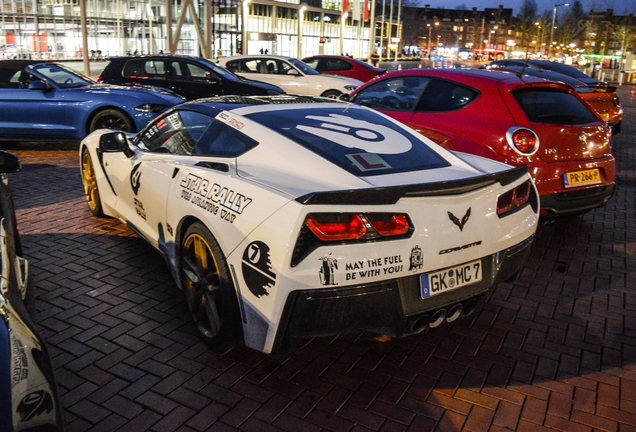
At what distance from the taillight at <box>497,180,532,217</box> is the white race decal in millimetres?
707

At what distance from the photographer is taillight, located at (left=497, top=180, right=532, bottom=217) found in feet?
11.3

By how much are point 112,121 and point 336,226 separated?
7.80 metres

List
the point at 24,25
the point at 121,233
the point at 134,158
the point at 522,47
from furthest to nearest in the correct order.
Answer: the point at 522,47, the point at 24,25, the point at 121,233, the point at 134,158

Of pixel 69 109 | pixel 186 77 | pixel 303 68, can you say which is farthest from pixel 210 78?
pixel 303 68

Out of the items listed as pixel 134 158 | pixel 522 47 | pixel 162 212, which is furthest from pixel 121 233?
pixel 522 47

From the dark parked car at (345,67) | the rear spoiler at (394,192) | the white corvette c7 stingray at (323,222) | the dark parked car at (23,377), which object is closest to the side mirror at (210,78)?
the dark parked car at (345,67)

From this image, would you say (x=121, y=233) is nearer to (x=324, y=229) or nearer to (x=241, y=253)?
(x=241, y=253)

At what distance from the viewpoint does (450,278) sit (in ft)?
10.5

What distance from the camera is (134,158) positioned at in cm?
470

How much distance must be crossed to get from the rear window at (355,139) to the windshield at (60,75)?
7.23 metres

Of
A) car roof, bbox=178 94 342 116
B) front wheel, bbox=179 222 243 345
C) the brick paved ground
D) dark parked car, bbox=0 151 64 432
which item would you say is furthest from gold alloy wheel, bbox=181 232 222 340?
dark parked car, bbox=0 151 64 432

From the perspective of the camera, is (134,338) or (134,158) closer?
(134,338)

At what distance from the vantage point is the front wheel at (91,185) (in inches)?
232

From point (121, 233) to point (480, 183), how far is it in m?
3.66
